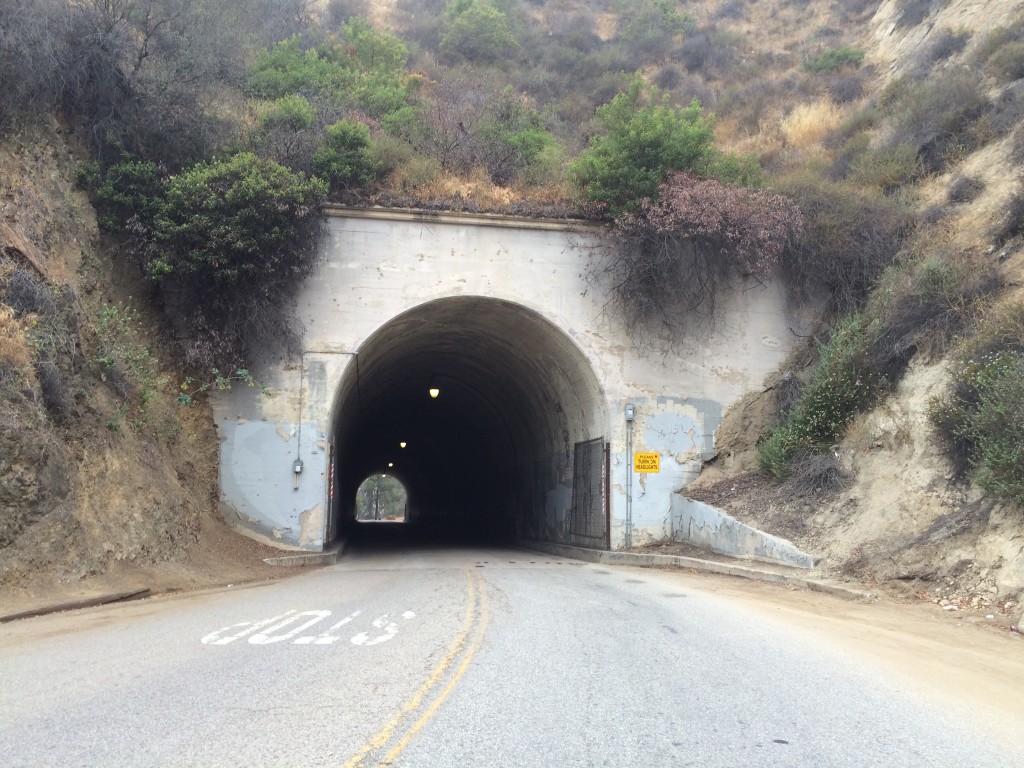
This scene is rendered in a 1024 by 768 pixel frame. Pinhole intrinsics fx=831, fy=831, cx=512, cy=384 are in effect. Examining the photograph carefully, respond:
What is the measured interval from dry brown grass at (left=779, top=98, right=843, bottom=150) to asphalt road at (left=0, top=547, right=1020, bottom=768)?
21112mm

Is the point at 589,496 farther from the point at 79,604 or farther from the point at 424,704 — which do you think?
the point at 424,704

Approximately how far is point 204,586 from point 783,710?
9.99m

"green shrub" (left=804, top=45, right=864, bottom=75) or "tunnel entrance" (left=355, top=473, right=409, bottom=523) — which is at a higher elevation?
"green shrub" (left=804, top=45, right=864, bottom=75)

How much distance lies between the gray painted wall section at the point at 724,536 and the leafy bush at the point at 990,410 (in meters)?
3.08

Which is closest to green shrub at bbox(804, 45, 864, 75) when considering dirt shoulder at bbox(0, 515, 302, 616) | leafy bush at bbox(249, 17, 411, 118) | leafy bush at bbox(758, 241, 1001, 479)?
leafy bush at bbox(249, 17, 411, 118)

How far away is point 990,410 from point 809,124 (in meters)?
19.0

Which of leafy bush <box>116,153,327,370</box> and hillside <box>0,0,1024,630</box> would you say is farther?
leafy bush <box>116,153,327,370</box>

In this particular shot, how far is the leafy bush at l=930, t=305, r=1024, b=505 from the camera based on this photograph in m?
11.0

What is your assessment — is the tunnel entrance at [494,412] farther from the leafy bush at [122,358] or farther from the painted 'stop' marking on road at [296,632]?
the painted 'stop' marking on road at [296,632]

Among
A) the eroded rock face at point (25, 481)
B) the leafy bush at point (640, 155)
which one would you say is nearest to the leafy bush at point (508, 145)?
the leafy bush at point (640, 155)

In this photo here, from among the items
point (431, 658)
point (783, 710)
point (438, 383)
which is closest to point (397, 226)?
point (438, 383)

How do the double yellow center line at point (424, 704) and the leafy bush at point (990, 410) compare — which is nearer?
the double yellow center line at point (424, 704)

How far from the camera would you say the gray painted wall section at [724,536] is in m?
14.6

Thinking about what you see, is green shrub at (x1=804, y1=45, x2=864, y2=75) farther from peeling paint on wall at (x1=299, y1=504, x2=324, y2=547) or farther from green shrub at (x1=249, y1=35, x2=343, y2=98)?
peeling paint on wall at (x1=299, y1=504, x2=324, y2=547)
